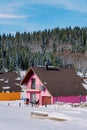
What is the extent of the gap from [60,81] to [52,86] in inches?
73.2

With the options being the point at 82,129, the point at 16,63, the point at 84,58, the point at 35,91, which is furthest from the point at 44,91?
the point at 84,58

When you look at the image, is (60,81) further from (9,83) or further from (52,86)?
(9,83)

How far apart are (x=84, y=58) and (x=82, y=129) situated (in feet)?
557

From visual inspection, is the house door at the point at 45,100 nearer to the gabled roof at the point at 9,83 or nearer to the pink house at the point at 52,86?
the pink house at the point at 52,86

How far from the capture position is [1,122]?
2197 centimetres

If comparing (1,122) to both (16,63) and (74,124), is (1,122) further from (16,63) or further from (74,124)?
(16,63)

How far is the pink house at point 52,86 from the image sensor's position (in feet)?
131

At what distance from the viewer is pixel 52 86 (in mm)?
40250

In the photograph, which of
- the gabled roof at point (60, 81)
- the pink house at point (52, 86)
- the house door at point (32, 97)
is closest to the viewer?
the pink house at point (52, 86)

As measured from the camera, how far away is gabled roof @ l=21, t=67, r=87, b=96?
40312mm

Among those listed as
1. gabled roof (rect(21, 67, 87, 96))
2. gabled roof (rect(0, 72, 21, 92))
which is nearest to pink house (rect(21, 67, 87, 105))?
gabled roof (rect(21, 67, 87, 96))

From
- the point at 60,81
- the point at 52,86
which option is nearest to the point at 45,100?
the point at 52,86

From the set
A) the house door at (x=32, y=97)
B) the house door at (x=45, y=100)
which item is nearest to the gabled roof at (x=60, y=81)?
the house door at (x=45, y=100)

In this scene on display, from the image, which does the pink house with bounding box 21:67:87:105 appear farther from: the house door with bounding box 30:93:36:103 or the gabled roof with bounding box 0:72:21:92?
the gabled roof with bounding box 0:72:21:92
